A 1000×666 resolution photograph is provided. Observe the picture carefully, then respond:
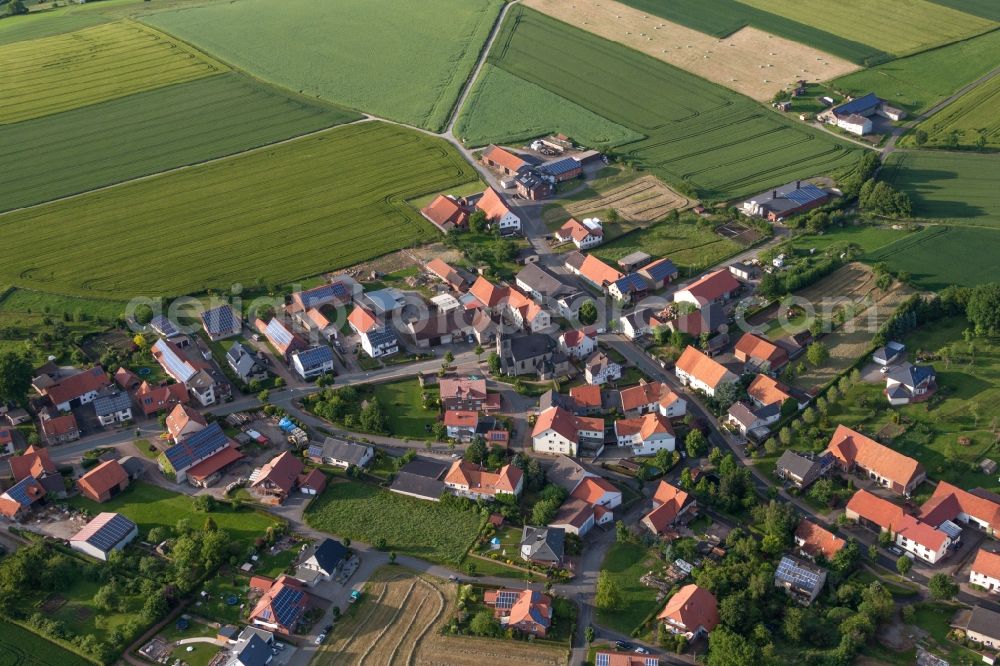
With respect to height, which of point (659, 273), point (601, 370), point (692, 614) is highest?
point (659, 273)

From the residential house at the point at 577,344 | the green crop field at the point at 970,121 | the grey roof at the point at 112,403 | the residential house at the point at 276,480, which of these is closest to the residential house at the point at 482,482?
the residential house at the point at 276,480

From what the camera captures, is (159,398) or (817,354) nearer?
(159,398)

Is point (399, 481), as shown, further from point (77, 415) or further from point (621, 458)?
point (77, 415)

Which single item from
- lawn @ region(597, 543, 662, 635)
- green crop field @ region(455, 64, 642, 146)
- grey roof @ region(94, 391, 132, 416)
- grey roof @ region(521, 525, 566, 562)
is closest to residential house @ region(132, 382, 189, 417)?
grey roof @ region(94, 391, 132, 416)

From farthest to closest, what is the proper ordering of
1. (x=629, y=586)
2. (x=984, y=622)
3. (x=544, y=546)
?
(x=544, y=546) → (x=629, y=586) → (x=984, y=622)

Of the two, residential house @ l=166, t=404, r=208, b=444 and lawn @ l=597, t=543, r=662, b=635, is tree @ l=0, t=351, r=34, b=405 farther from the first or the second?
lawn @ l=597, t=543, r=662, b=635

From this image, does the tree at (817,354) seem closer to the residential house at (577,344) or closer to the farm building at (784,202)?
the residential house at (577,344)

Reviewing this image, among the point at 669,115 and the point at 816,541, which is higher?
the point at 669,115

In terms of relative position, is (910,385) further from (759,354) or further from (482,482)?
(482,482)

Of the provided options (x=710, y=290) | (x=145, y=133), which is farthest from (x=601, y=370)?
(x=145, y=133)
